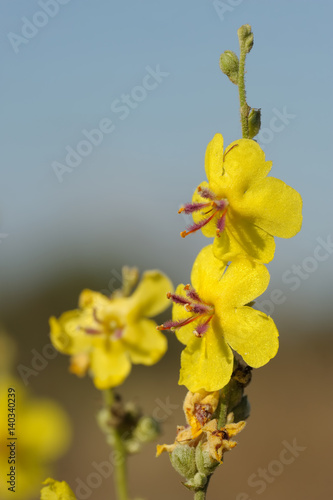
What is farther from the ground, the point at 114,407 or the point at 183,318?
the point at 183,318

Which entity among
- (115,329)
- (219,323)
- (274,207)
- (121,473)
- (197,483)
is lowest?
(197,483)

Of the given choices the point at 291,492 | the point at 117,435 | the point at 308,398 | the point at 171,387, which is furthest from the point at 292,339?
the point at 117,435

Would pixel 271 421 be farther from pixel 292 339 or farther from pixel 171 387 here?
pixel 292 339

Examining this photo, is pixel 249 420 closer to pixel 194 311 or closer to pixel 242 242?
pixel 194 311

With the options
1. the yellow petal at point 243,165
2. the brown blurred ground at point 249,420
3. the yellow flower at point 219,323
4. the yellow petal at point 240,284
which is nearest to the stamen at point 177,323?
the yellow flower at point 219,323

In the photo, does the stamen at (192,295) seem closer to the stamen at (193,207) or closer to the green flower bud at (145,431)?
the stamen at (193,207)

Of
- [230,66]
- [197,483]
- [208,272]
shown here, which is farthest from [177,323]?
[230,66]

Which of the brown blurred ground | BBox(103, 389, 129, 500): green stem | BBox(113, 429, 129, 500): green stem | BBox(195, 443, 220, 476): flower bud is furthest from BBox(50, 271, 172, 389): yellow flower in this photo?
the brown blurred ground
